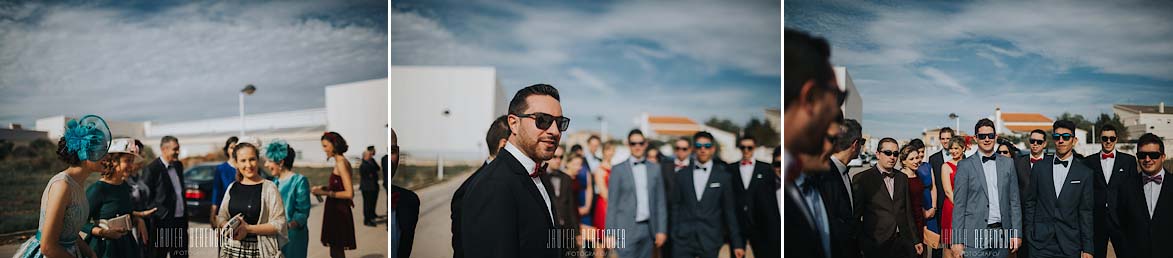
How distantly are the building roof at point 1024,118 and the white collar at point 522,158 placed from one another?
2.59m

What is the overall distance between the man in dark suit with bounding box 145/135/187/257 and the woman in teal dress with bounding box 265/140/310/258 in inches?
20.8

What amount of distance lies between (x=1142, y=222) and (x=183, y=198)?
5.31 metres

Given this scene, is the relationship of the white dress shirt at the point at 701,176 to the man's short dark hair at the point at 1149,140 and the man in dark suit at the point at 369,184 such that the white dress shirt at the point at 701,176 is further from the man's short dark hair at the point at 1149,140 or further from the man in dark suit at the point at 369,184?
the man's short dark hair at the point at 1149,140

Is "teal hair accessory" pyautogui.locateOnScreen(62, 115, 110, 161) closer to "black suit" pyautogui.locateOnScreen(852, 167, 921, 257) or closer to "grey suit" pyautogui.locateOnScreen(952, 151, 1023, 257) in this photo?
"black suit" pyautogui.locateOnScreen(852, 167, 921, 257)

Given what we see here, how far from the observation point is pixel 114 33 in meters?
5.93

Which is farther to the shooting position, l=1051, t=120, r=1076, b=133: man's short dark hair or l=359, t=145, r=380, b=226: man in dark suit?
l=359, t=145, r=380, b=226: man in dark suit

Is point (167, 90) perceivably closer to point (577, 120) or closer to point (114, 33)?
point (114, 33)

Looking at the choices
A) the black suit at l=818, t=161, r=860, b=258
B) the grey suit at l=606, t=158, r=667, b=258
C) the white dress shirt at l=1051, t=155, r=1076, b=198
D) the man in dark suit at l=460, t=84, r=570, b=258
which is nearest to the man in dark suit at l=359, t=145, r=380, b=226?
the man in dark suit at l=460, t=84, r=570, b=258

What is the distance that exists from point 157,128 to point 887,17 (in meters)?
4.12

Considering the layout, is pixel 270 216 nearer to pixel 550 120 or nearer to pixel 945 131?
pixel 550 120

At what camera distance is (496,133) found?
5.82 metres

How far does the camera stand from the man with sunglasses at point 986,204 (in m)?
5.68

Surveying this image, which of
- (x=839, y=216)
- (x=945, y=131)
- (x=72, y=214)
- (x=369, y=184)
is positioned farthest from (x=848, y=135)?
(x=72, y=214)

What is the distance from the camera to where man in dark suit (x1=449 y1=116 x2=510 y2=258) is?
18.9 feet
